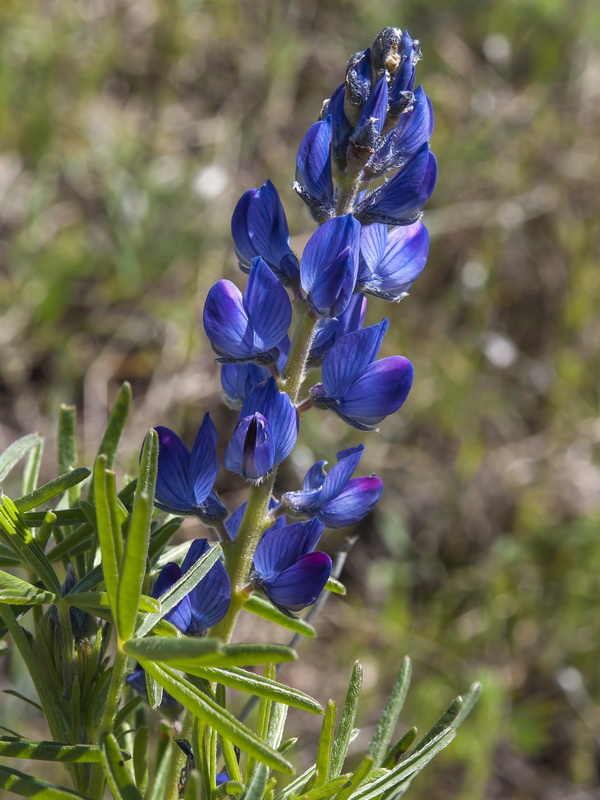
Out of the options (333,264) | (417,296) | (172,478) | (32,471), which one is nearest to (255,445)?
(172,478)

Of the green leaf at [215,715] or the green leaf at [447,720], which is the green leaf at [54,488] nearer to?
the green leaf at [215,715]

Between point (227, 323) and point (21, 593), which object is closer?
point (21, 593)

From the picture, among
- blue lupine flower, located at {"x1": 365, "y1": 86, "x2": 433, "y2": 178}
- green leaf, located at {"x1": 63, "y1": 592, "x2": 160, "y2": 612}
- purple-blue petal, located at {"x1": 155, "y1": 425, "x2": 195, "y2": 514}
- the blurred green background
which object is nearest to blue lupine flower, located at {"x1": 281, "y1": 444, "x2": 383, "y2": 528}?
purple-blue petal, located at {"x1": 155, "y1": 425, "x2": 195, "y2": 514}

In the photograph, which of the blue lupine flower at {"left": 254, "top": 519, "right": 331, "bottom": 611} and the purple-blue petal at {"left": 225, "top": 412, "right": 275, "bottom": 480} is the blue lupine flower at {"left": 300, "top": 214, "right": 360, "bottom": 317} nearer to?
the purple-blue petal at {"left": 225, "top": 412, "right": 275, "bottom": 480}

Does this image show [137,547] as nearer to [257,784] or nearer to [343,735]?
[257,784]

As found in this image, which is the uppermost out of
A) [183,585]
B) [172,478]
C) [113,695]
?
[172,478]

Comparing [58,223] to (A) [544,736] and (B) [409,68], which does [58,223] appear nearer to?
(A) [544,736]

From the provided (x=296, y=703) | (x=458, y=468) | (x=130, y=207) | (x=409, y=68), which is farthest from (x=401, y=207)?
(x=130, y=207)
